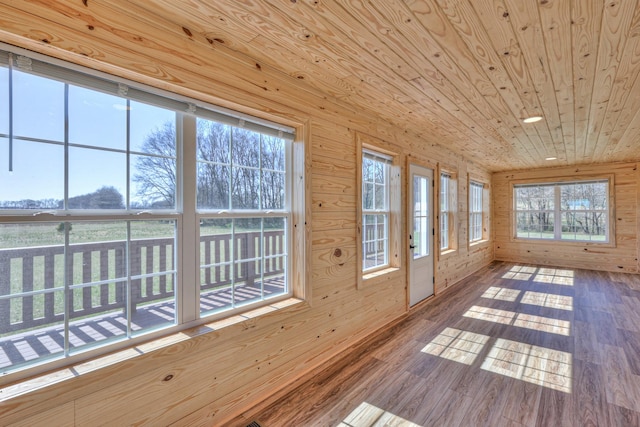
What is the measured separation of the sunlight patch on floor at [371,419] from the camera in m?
1.77

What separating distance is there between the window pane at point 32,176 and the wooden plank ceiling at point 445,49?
0.74m

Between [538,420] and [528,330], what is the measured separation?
63.0 inches

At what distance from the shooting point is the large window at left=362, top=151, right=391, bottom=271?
313 cm

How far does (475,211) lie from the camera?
625 centimetres

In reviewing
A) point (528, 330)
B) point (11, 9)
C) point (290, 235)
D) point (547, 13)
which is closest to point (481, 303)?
point (528, 330)

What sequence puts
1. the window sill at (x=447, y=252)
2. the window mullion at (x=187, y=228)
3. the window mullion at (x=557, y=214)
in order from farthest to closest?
the window mullion at (x=557, y=214) < the window sill at (x=447, y=252) < the window mullion at (x=187, y=228)

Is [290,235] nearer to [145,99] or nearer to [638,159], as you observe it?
[145,99]

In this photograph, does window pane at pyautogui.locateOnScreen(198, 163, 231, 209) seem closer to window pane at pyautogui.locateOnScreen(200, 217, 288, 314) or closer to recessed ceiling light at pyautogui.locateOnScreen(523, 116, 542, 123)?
window pane at pyautogui.locateOnScreen(200, 217, 288, 314)

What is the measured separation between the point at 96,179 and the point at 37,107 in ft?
1.19

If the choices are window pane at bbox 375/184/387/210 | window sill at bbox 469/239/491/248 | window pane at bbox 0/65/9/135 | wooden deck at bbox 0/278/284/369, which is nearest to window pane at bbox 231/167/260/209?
wooden deck at bbox 0/278/284/369

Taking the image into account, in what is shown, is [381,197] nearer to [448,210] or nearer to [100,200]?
[448,210]

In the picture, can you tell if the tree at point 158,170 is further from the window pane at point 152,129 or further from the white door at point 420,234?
the white door at point 420,234

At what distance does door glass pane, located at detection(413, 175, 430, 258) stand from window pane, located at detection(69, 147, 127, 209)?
3265mm

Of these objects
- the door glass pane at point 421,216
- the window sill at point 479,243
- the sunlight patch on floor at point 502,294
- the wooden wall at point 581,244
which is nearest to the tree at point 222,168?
the door glass pane at point 421,216
